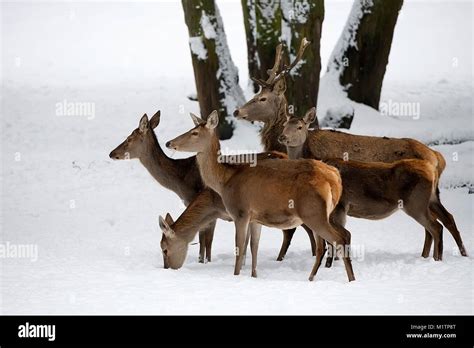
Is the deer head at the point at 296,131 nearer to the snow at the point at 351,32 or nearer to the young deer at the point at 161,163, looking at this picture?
the young deer at the point at 161,163

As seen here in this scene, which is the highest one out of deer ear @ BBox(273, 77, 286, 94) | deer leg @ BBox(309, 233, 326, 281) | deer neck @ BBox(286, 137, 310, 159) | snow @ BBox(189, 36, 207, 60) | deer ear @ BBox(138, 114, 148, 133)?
snow @ BBox(189, 36, 207, 60)

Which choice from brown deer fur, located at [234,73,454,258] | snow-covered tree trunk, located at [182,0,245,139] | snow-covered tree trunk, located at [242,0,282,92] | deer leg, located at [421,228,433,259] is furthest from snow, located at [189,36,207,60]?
deer leg, located at [421,228,433,259]

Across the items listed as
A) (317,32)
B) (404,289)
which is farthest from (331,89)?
(404,289)

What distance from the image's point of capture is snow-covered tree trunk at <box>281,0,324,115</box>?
16188 millimetres

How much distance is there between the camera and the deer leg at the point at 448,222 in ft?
35.6

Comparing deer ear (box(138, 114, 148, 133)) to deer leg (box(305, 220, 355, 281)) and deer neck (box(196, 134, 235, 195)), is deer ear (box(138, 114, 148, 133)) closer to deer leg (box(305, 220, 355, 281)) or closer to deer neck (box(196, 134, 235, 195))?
deer neck (box(196, 134, 235, 195))

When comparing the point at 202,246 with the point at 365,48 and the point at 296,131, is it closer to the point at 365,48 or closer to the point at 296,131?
the point at 296,131

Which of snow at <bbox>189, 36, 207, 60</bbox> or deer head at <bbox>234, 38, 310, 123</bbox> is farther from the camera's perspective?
snow at <bbox>189, 36, 207, 60</bbox>

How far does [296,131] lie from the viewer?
11477mm

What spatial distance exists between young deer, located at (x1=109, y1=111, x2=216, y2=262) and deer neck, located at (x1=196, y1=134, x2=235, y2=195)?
1.01 m
